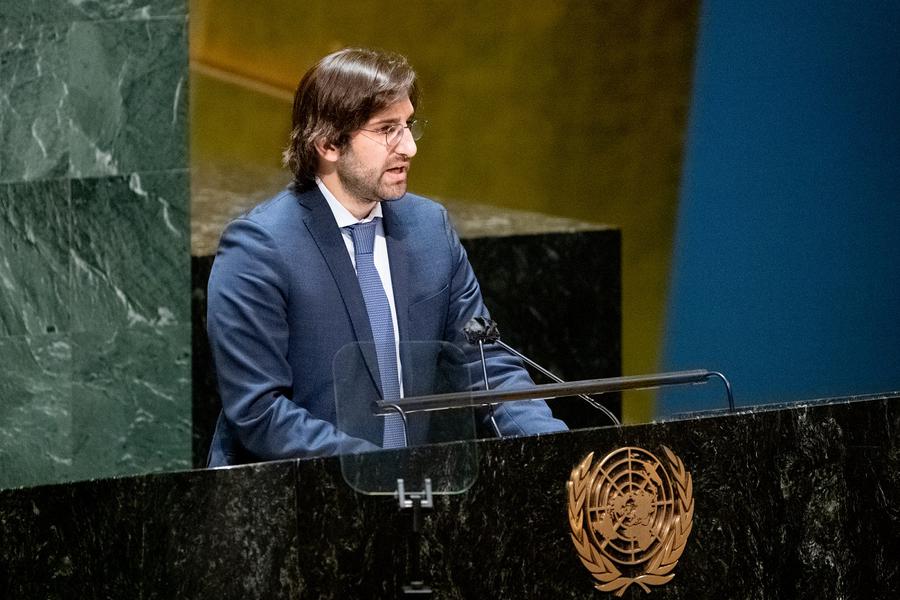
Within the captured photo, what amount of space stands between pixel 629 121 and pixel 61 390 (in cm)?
248

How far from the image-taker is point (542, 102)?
6328mm

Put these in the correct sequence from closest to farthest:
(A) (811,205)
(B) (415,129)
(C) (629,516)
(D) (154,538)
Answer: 1. (D) (154,538)
2. (C) (629,516)
3. (B) (415,129)
4. (A) (811,205)

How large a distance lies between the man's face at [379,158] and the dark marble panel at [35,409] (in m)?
2.57

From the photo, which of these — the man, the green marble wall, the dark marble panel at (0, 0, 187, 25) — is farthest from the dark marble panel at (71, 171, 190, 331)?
the man

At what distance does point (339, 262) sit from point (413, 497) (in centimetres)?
89

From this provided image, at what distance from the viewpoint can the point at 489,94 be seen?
6281 millimetres

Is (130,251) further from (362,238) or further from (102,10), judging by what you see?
(362,238)

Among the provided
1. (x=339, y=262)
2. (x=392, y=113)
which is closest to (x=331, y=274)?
(x=339, y=262)

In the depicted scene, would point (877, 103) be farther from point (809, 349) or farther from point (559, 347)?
point (559, 347)

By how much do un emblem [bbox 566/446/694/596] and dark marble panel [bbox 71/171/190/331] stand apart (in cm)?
319

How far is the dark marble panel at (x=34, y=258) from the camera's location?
19.5ft

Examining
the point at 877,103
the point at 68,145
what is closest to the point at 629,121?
the point at 877,103

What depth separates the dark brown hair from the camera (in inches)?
149

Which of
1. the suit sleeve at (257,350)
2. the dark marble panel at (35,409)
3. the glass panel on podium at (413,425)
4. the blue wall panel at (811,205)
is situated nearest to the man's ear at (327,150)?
the suit sleeve at (257,350)
